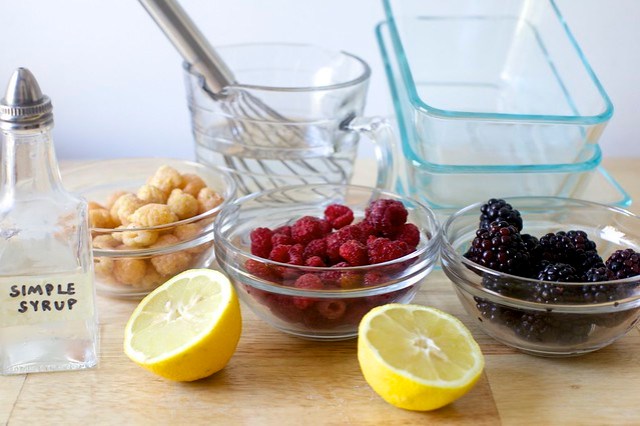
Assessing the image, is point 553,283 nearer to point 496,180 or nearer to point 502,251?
point 502,251

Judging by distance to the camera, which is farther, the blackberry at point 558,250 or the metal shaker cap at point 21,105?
the blackberry at point 558,250

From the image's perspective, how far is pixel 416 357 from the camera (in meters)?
0.75

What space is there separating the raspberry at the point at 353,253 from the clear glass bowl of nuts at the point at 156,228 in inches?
7.7

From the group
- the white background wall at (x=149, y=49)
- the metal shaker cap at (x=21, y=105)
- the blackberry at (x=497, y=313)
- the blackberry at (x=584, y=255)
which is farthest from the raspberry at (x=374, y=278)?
the white background wall at (x=149, y=49)

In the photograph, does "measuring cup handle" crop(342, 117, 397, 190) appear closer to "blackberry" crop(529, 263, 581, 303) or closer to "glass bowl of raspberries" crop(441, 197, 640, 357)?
"glass bowl of raspberries" crop(441, 197, 640, 357)

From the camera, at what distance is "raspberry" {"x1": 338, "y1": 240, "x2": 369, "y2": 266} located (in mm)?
837

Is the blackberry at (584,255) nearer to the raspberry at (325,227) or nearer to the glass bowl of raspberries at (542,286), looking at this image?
the glass bowl of raspberries at (542,286)

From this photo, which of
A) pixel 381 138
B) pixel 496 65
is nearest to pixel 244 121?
pixel 381 138

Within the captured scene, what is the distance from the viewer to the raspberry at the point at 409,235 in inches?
35.3

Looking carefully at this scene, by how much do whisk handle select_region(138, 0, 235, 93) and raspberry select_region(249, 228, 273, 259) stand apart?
25cm

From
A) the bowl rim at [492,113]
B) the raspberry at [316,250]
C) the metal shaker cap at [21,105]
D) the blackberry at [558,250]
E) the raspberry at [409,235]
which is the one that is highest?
the metal shaker cap at [21,105]

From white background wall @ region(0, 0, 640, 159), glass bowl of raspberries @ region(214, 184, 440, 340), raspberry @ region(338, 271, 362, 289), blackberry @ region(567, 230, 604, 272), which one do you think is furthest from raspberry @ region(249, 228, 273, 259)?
white background wall @ region(0, 0, 640, 159)

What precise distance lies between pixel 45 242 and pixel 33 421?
169 mm

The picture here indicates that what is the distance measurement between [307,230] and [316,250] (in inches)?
1.4
